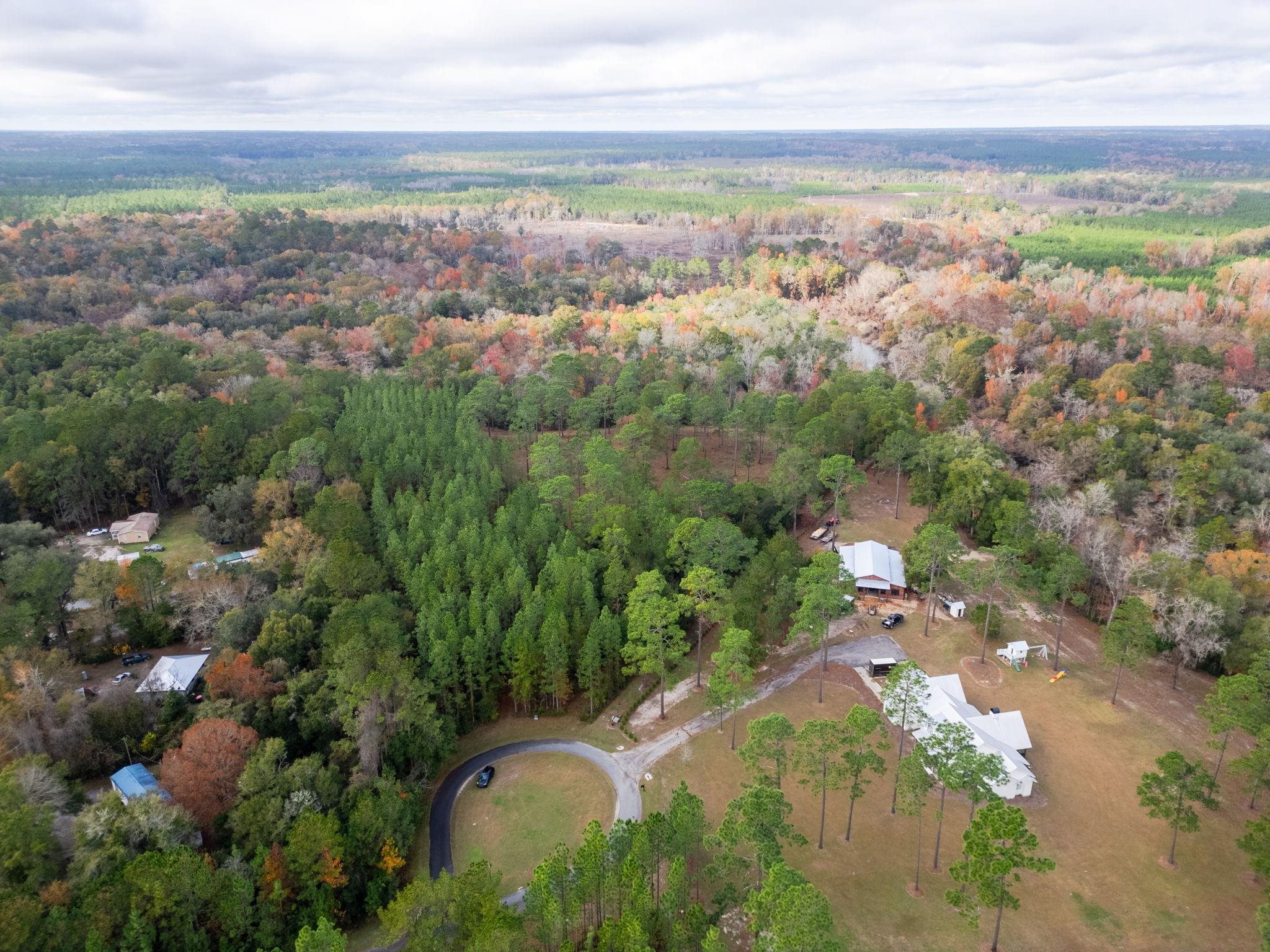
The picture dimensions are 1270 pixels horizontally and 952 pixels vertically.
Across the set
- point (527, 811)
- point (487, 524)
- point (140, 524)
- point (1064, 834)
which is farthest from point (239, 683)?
point (1064, 834)

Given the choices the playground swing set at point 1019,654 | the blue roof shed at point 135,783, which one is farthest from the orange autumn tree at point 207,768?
the playground swing set at point 1019,654

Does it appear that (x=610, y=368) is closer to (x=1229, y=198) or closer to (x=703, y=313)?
(x=703, y=313)

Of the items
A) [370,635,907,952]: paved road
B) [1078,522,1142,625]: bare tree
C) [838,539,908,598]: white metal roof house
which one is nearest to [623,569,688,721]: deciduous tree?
A: [370,635,907,952]: paved road

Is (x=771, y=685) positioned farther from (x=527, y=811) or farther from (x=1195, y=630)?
(x=1195, y=630)

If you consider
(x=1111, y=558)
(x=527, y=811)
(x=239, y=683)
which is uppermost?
(x=239, y=683)

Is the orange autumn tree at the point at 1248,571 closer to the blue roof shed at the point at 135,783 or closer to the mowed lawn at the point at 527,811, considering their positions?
the mowed lawn at the point at 527,811
